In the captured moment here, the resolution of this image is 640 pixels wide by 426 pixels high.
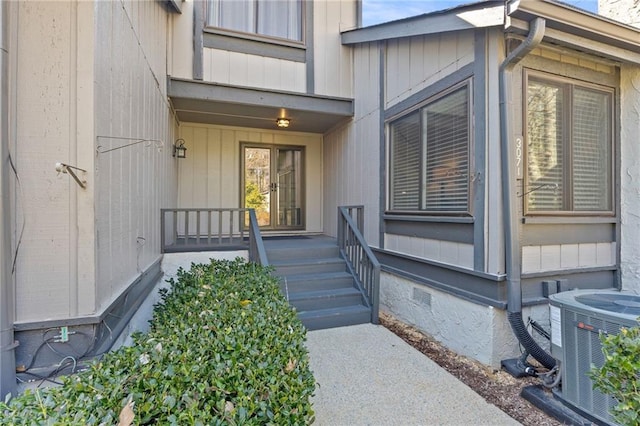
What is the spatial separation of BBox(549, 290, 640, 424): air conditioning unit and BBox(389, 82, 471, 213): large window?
128 centimetres

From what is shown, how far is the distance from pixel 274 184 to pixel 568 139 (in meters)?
5.23

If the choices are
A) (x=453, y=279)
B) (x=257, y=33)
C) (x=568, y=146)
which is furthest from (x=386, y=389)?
(x=257, y=33)

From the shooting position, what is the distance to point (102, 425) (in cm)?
100

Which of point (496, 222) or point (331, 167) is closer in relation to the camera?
point (496, 222)

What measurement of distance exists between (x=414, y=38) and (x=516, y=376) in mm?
4023

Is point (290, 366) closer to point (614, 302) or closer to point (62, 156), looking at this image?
point (62, 156)

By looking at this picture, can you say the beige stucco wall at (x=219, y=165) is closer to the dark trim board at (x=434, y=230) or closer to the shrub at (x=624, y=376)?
the dark trim board at (x=434, y=230)

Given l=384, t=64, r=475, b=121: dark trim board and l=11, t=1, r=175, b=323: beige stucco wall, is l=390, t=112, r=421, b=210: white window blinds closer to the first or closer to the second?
l=384, t=64, r=475, b=121: dark trim board

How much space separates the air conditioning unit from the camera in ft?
6.87

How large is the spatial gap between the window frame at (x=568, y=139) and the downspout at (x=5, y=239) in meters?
3.79

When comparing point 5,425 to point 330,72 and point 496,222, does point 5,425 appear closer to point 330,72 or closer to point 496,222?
point 496,222

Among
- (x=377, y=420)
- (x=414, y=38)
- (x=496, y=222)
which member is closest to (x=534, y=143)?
(x=496, y=222)

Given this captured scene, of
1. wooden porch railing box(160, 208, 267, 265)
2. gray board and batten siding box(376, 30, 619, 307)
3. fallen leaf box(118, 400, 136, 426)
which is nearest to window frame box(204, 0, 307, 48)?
wooden porch railing box(160, 208, 267, 265)

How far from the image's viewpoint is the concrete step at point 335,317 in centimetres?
393
